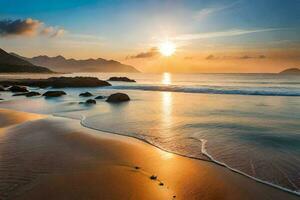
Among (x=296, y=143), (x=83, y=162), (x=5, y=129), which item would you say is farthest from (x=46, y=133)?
(x=296, y=143)

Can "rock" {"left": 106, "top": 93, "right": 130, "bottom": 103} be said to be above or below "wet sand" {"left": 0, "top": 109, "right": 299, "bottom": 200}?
above

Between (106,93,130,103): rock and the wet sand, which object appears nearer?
the wet sand

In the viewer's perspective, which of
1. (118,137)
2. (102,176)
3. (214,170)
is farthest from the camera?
(118,137)

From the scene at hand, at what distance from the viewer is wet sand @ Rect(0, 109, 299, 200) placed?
22.4ft

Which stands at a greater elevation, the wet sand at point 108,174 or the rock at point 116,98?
the rock at point 116,98

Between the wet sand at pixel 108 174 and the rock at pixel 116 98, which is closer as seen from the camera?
the wet sand at pixel 108 174

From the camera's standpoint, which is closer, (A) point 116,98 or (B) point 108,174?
(B) point 108,174

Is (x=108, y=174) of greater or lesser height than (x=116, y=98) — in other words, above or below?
below

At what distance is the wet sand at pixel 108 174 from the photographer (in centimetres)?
684

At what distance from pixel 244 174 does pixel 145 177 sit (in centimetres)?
278

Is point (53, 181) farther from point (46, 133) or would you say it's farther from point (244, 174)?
point (46, 133)

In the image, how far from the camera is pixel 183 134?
44.5 ft

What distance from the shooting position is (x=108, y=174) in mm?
8086

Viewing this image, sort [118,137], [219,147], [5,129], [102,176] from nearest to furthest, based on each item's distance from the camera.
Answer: [102,176]
[219,147]
[118,137]
[5,129]
